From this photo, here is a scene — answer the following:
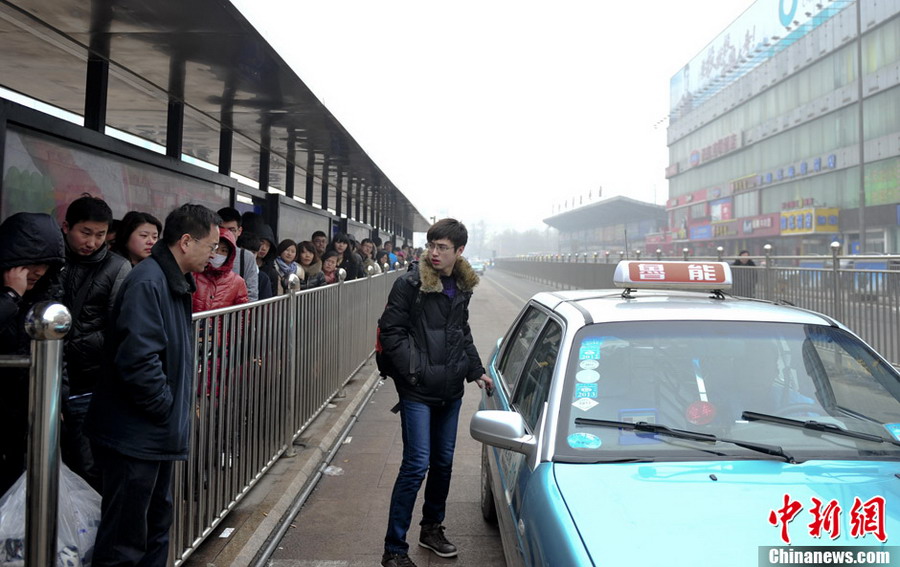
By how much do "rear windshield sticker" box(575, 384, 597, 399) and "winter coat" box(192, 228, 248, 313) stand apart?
101 inches

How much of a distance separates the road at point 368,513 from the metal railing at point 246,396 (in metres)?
0.45

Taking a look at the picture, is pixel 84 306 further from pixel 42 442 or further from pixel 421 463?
pixel 421 463

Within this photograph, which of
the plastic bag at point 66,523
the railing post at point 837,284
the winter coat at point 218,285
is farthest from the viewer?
the railing post at point 837,284

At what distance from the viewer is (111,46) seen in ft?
18.2

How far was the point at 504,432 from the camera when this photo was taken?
2729mm

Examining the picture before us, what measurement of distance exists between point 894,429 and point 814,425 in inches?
13.1

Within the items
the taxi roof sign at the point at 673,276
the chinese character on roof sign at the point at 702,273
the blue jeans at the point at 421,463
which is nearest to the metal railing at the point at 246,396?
the blue jeans at the point at 421,463

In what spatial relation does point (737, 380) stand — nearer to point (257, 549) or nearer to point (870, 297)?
point (257, 549)

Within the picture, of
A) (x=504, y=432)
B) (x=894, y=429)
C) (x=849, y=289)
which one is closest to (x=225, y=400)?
(x=504, y=432)

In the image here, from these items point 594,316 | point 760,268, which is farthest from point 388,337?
point 760,268

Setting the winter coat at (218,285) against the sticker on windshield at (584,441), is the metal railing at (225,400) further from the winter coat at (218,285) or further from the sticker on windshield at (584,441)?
the sticker on windshield at (584,441)

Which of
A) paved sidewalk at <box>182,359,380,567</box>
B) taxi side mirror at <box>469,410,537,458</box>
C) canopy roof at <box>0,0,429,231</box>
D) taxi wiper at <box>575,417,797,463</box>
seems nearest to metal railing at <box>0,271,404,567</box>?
paved sidewalk at <box>182,359,380,567</box>

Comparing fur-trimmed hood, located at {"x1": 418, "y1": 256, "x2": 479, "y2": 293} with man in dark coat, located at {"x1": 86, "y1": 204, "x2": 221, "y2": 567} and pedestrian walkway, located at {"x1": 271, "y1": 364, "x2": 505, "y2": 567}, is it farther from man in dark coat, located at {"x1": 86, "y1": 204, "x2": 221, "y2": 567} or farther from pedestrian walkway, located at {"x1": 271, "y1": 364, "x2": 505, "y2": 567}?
pedestrian walkway, located at {"x1": 271, "y1": 364, "x2": 505, "y2": 567}

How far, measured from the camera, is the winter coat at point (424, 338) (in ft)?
12.2
